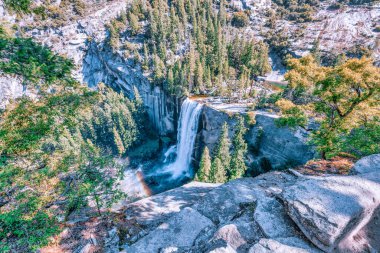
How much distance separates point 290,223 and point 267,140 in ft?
70.0

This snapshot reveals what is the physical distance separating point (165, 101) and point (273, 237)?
122 ft

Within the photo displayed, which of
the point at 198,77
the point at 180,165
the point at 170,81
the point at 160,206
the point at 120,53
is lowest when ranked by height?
the point at 180,165

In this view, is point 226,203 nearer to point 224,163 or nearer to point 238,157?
point 224,163

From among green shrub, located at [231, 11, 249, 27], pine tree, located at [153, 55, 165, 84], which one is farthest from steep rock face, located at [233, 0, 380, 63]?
pine tree, located at [153, 55, 165, 84]

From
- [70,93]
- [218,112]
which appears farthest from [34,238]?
[218,112]

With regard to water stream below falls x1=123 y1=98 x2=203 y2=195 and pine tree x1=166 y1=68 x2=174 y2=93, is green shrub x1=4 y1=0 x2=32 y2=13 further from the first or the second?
pine tree x1=166 y1=68 x2=174 y2=93

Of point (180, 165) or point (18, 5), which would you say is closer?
point (18, 5)

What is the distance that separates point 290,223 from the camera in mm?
3949

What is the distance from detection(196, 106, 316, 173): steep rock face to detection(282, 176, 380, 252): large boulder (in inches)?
698

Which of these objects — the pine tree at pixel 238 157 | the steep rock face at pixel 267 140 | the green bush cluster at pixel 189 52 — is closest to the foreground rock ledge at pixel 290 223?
the pine tree at pixel 238 157

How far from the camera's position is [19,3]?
16.4 feet

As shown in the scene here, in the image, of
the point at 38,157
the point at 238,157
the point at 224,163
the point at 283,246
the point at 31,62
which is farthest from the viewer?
the point at 238,157

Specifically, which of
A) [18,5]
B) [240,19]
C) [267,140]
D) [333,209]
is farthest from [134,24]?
[333,209]

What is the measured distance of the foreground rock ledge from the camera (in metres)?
3.38
